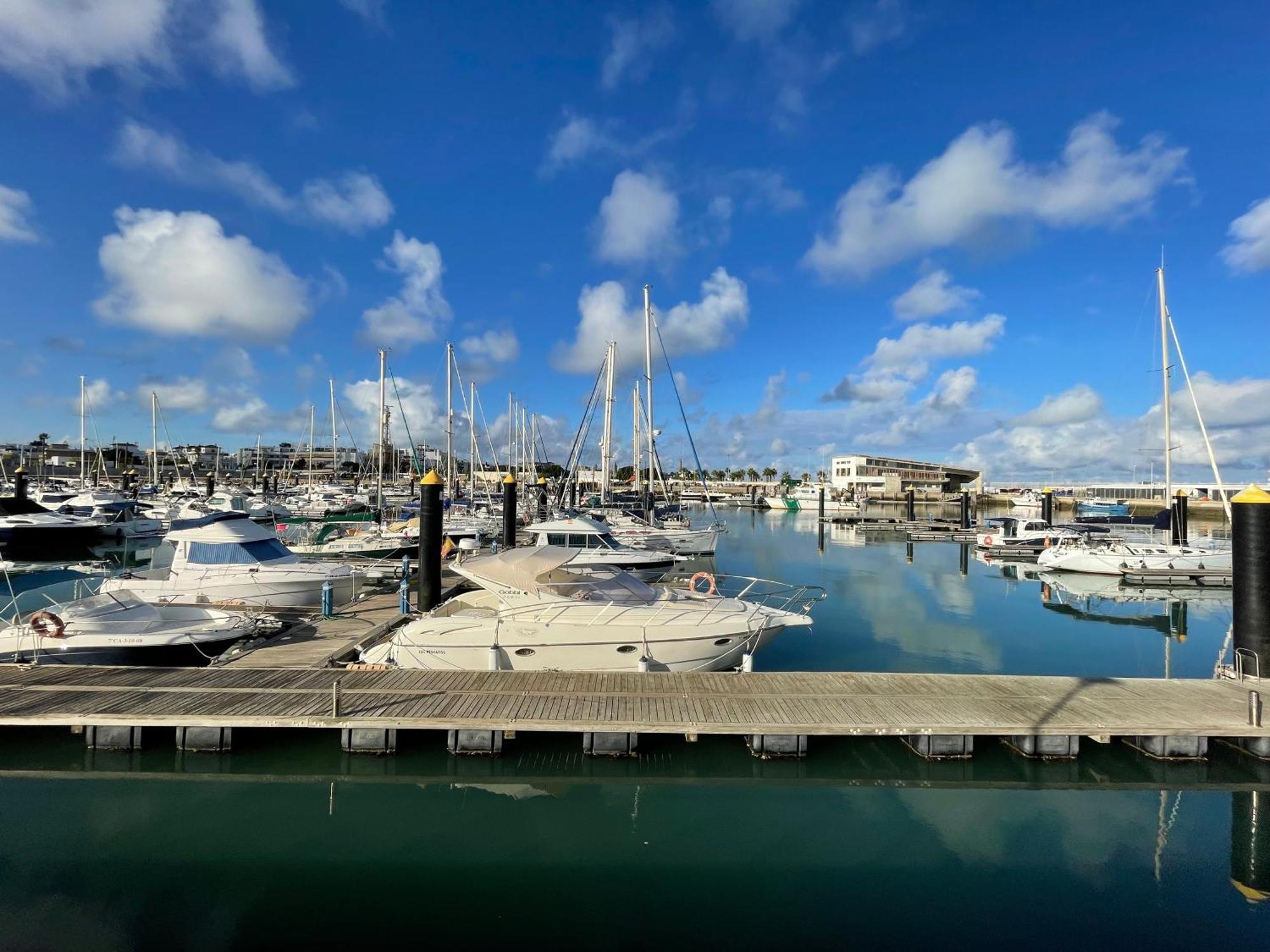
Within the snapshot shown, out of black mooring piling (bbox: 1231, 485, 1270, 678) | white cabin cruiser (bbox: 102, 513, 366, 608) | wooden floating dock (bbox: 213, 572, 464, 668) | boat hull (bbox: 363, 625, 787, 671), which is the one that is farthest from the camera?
white cabin cruiser (bbox: 102, 513, 366, 608)

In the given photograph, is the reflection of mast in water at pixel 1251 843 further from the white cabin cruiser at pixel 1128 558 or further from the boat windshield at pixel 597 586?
the white cabin cruiser at pixel 1128 558

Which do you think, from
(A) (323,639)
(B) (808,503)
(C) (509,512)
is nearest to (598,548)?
(C) (509,512)

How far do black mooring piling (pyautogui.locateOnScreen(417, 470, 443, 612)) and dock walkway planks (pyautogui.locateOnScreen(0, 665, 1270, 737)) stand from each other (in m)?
4.72

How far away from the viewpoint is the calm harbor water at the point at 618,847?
721 centimetres

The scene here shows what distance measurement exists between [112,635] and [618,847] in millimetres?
11249

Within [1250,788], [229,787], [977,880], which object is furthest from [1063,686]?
[229,787]

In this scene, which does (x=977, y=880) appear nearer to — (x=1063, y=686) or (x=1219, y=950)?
(x=1219, y=950)

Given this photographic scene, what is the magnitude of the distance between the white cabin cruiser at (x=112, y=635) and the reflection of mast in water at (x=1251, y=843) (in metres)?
17.7

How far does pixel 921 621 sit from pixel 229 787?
Answer: 20.9m

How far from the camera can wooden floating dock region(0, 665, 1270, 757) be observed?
10.1 meters

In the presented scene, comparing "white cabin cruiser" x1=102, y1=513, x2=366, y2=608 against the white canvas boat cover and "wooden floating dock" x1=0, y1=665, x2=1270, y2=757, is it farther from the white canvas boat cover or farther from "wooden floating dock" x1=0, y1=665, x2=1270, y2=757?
the white canvas boat cover

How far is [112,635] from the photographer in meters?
13.1

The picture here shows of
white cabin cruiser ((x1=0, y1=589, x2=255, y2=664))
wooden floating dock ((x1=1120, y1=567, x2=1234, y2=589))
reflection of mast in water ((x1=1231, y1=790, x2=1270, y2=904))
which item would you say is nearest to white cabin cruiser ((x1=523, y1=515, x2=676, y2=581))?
white cabin cruiser ((x1=0, y1=589, x2=255, y2=664))

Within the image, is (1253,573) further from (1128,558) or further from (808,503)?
(808,503)
